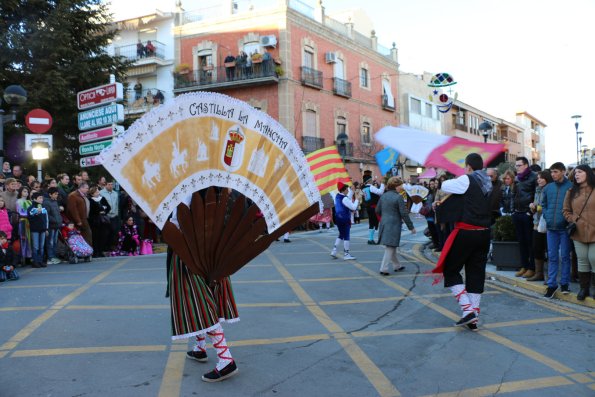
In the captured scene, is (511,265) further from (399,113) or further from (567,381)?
(399,113)

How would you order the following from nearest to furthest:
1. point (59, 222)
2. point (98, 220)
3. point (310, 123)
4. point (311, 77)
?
point (59, 222) < point (98, 220) < point (311, 77) < point (310, 123)

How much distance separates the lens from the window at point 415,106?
4028 centimetres

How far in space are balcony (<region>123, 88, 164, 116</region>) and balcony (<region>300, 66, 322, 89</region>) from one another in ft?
27.4

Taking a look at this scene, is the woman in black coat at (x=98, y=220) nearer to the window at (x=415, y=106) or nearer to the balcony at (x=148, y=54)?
the balcony at (x=148, y=54)

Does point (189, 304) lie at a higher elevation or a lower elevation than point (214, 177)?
lower

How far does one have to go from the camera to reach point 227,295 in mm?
4254

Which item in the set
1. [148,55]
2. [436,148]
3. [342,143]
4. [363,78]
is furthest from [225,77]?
[436,148]

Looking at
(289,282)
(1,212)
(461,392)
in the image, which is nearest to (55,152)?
(1,212)

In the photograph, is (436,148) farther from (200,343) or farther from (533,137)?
(533,137)

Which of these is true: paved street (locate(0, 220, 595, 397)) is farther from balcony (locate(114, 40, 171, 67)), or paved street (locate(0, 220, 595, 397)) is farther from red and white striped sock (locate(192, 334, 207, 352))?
balcony (locate(114, 40, 171, 67))

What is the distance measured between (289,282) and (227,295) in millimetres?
3933

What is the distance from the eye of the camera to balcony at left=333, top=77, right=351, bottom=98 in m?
31.2

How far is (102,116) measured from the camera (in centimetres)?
1227

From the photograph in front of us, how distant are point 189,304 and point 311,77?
86.3ft
